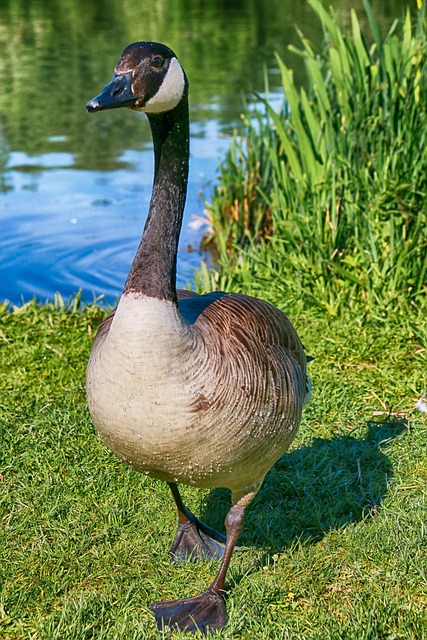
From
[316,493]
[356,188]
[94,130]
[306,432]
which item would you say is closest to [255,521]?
[316,493]

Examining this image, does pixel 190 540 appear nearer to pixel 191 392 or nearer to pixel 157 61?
pixel 191 392

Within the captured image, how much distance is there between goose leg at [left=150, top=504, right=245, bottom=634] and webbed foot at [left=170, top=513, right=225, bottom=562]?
29 cm

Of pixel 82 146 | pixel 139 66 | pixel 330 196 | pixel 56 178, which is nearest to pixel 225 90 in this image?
pixel 82 146

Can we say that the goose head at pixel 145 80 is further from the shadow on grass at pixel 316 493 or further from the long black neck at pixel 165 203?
the shadow on grass at pixel 316 493

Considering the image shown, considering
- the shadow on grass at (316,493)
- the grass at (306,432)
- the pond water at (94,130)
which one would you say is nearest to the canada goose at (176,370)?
the grass at (306,432)

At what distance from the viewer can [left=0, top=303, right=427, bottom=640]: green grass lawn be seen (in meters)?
3.44

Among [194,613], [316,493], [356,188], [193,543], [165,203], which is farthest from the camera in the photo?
[356,188]

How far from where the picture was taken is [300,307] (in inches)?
240

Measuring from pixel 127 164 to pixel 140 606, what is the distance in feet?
26.3

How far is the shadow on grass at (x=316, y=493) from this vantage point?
160 inches

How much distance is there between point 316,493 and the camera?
4328 mm

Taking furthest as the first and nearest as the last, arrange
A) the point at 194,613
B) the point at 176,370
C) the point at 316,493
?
the point at 316,493
the point at 194,613
the point at 176,370

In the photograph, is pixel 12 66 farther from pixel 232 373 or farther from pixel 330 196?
pixel 232 373

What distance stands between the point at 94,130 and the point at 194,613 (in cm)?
956
